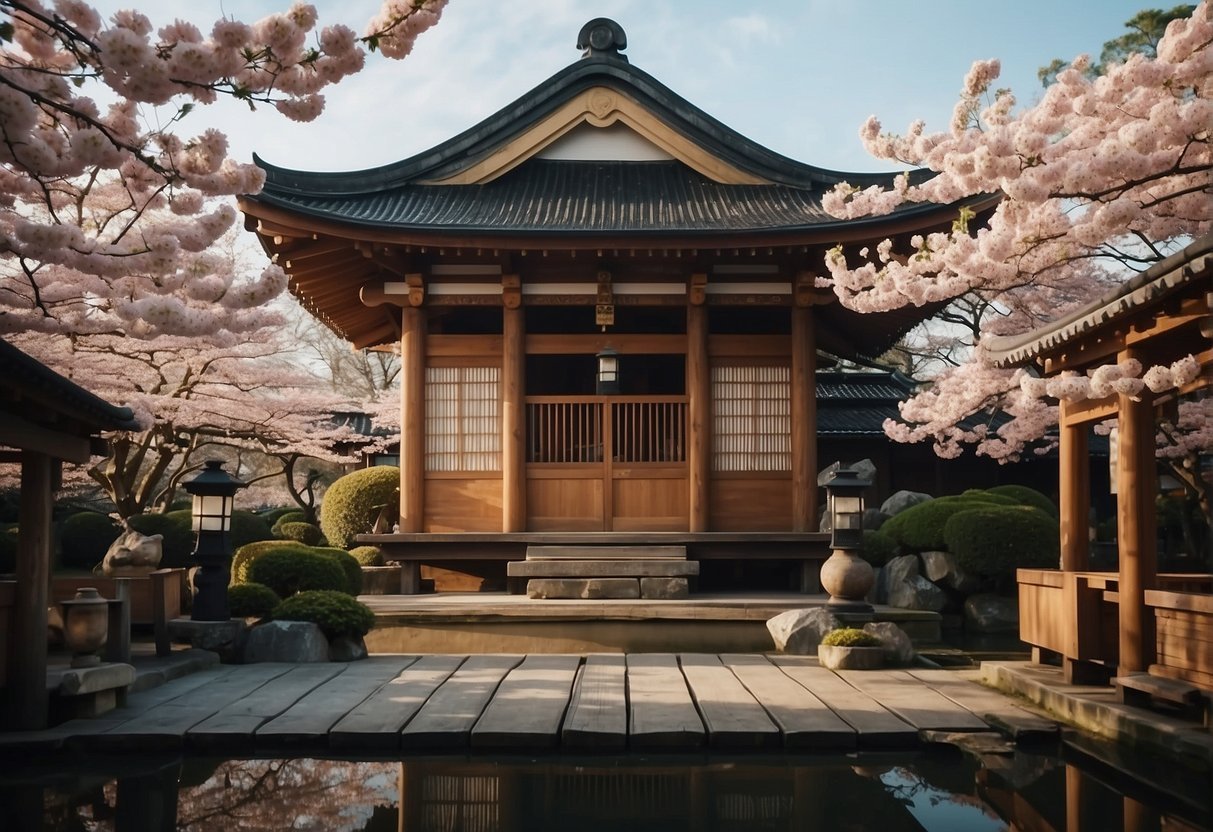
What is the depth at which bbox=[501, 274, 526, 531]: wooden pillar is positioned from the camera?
13.3 metres

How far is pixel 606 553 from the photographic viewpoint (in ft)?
42.5

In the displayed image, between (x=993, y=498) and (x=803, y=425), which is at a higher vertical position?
(x=803, y=425)

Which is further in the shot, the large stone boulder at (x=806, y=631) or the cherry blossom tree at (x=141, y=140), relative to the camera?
the large stone boulder at (x=806, y=631)

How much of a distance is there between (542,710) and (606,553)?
6563mm

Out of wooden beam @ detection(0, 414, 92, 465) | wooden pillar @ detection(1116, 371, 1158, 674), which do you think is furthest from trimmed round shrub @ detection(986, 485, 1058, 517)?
wooden beam @ detection(0, 414, 92, 465)

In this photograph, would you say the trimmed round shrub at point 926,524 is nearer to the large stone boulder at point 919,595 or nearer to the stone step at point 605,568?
the large stone boulder at point 919,595

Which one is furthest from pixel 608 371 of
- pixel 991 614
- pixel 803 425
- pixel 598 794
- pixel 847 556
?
pixel 598 794

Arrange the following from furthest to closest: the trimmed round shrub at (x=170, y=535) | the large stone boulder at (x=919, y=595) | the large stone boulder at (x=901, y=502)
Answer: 1. the large stone boulder at (x=901, y=502)
2. the trimmed round shrub at (x=170, y=535)
3. the large stone boulder at (x=919, y=595)

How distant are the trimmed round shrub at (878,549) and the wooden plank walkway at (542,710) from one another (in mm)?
7562

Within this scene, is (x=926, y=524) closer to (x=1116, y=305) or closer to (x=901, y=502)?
(x=901, y=502)

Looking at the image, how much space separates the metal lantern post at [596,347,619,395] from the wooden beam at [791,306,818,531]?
2.32 meters

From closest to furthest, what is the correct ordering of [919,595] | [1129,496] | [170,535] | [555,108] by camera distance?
[1129,496] → [919,595] → [555,108] → [170,535]

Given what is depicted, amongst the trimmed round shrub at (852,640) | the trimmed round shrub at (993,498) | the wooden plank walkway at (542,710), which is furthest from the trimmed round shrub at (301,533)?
the trimmed round shrub at (852,640)

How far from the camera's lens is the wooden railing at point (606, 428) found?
13586 mm
